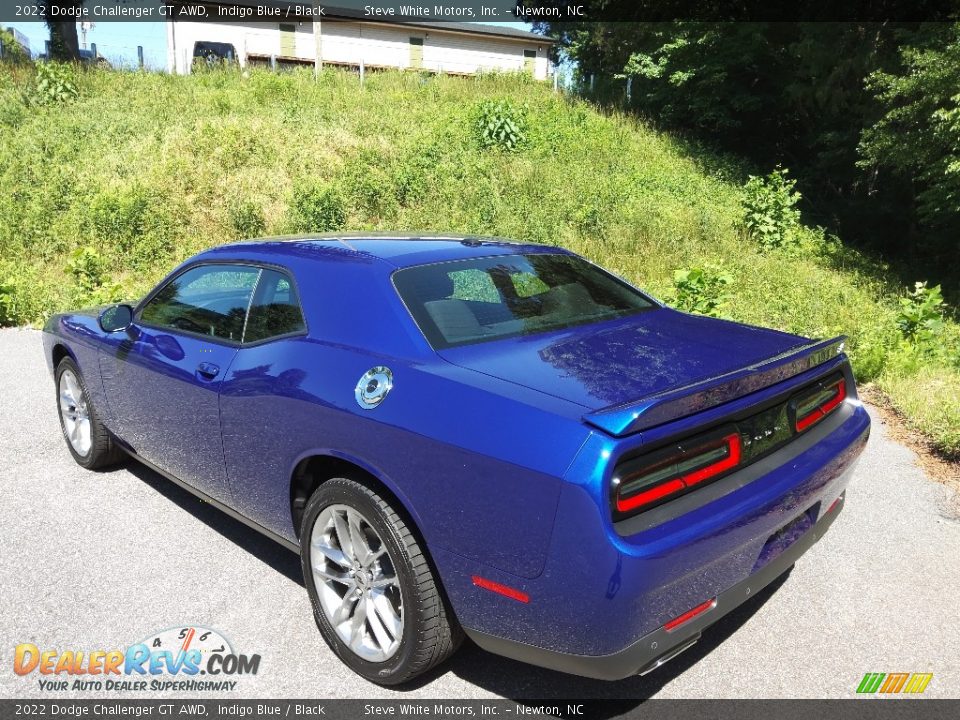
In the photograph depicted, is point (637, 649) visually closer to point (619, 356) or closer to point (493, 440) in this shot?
point (493, 440)

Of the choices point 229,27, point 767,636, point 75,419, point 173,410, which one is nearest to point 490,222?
point 75,419

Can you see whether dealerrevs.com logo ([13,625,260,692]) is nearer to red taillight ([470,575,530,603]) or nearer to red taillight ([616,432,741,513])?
red taillight ([470,575,530,603])

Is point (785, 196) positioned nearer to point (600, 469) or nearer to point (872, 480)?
point (872, 480)

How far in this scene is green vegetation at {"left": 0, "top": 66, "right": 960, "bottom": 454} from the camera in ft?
33.6

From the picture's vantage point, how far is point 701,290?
7578 millimetres

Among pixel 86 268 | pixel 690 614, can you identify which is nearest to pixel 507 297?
pixel 690 614

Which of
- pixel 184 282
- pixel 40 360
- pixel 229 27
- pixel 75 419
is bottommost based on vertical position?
pixel 40 360

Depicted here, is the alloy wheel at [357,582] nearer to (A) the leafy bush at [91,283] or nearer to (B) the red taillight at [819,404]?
(B) the red taillight at [819,404]

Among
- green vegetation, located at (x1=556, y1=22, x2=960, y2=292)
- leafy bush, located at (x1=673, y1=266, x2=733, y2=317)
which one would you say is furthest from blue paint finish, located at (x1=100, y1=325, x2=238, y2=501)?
green vegetation, located at (x1=556, y1=22, x2=960, y2=292)

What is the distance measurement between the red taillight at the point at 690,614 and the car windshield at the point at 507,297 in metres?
1.19

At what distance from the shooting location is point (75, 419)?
4.84 m

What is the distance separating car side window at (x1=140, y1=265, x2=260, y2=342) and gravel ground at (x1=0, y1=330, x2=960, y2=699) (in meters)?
1.12

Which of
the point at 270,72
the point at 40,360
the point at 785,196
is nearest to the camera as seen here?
the point at 40,360

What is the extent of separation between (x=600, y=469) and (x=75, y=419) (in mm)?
4113
